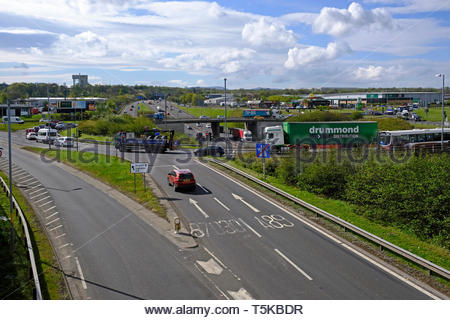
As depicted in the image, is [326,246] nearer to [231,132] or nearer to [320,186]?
[320,186]

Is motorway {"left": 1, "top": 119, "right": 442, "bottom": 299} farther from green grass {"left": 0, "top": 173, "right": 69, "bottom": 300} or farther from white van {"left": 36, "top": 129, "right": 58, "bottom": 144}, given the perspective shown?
white van {"left": 36, "top": 129, "right": 58, "bottom": 144}

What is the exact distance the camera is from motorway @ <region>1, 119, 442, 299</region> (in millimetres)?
13055

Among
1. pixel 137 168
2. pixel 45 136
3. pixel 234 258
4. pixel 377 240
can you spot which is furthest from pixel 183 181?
pixel 45 136

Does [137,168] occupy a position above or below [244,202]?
above

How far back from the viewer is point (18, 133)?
78250 millimetres

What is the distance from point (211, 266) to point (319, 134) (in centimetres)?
4499

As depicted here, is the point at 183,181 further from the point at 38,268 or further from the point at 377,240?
the point at 377,240

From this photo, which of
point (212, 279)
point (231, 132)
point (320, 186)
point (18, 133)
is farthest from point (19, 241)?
point (231, 132)

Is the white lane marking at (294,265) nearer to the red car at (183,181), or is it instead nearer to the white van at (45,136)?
the red car at (183,181)

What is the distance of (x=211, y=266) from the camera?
50.0ft

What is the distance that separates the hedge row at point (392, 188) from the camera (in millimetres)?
21031

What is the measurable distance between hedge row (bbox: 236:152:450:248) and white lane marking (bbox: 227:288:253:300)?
38.6 ft

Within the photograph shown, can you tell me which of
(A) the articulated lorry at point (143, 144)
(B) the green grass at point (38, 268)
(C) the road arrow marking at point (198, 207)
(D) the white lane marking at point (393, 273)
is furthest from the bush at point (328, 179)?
(A) the articulated lorry at point (143, 144)

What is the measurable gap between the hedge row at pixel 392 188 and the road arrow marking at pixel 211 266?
1096 cm
